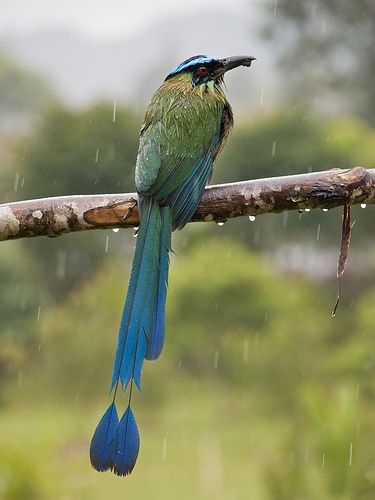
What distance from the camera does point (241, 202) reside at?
203 cm

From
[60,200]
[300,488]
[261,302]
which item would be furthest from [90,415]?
[60,200]

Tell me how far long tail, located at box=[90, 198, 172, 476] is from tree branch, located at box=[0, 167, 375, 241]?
10 cm

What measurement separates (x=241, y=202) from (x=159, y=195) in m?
0.19

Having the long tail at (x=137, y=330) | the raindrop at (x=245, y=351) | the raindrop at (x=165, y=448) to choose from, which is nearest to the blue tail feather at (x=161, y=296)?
the long tail at (x=137, y=330)

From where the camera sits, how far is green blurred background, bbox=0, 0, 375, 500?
8547mm

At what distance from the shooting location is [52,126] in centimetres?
1342

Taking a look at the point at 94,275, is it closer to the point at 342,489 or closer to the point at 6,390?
the point at 6,390

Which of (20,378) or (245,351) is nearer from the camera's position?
(245,351)

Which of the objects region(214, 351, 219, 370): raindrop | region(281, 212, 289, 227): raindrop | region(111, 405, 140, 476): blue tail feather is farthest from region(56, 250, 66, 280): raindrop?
region(111, 405, 140, 476): blue tail feather

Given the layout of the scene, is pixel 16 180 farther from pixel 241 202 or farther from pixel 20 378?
pixel 241 202

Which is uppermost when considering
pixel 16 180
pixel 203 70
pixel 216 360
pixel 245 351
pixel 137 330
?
pixel 203 70

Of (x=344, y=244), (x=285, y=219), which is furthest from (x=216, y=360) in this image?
(x=344, y=244)

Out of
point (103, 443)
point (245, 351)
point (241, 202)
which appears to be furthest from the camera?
point (245, 351)

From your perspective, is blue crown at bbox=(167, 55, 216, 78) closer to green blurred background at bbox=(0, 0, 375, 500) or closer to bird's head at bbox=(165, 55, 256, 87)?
bird's head at bbox=(165, 55, 256, 87)
